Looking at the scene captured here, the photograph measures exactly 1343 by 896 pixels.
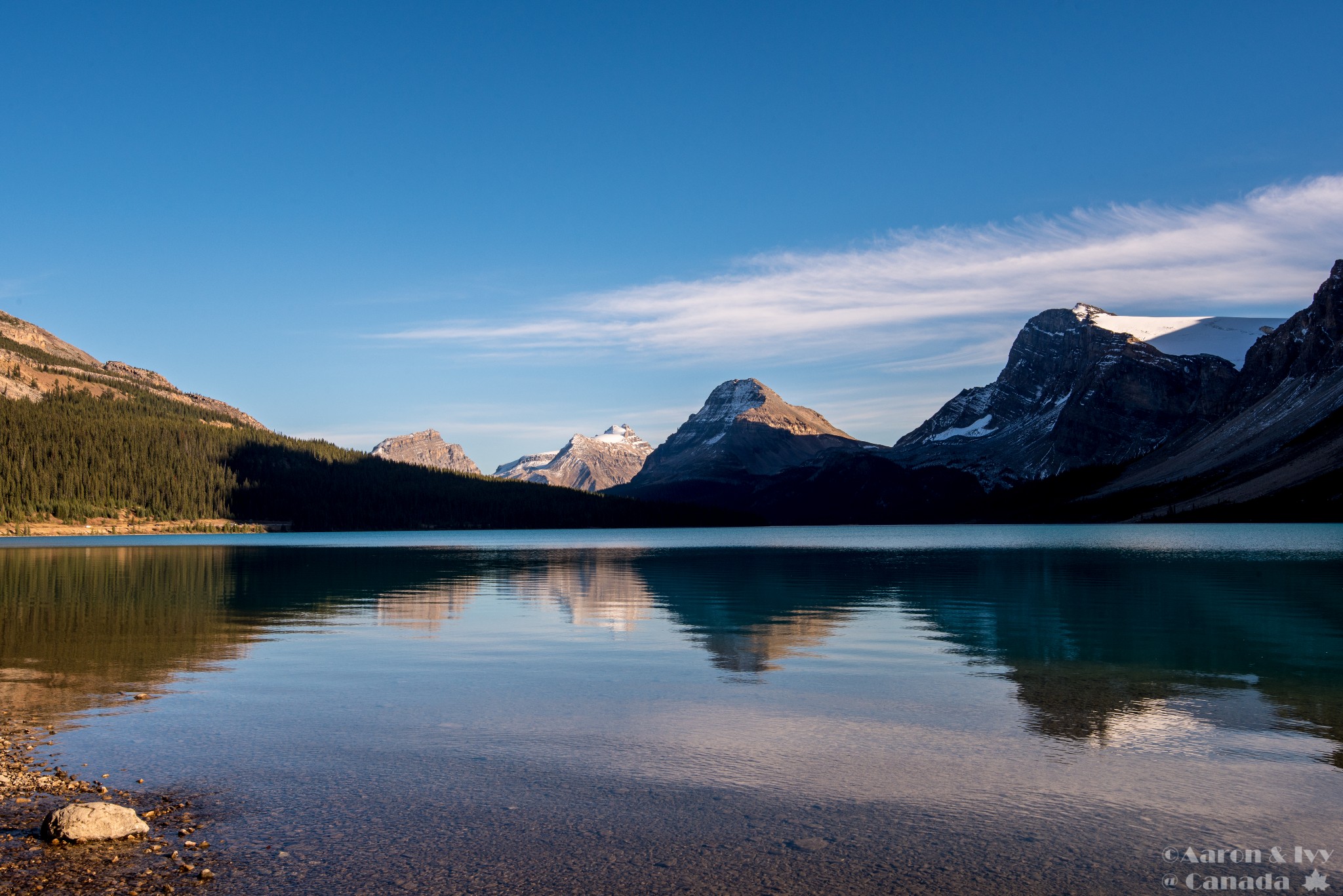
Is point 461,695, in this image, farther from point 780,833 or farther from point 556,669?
point 780,833

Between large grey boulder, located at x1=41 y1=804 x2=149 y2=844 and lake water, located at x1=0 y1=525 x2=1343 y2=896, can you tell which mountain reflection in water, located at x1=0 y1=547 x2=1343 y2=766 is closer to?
lake water, located at x1=0 y1=525 x2=1343 y2=896

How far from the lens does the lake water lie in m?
11.9

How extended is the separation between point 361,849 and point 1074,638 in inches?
1150

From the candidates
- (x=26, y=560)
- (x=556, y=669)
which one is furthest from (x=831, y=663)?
(x=26, y=560)

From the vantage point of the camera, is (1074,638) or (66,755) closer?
(66,755)

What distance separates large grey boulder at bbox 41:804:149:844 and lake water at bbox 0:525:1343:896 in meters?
0.95

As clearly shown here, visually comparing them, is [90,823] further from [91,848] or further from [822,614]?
[822,614]

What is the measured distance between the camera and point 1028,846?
480 inches

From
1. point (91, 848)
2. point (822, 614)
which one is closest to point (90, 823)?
point (91, 848)

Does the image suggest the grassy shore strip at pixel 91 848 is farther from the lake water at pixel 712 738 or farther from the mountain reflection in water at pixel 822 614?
the mountain reflection in water at pixel 822 614

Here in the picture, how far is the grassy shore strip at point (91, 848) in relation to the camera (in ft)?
35.9

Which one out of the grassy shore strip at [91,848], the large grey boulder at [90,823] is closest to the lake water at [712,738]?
the grassy shore strip at [91,848]

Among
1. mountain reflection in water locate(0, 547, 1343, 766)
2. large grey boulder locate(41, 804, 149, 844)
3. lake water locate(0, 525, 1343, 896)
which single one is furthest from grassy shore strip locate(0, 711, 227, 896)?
mountain reflection in water locate(0, 547, 1343, 766)

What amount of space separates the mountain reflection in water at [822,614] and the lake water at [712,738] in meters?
0.28
